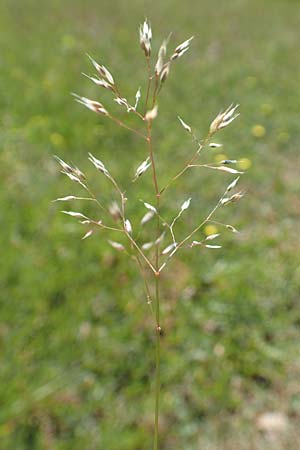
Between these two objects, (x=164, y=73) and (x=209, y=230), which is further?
(x=209, y=230)

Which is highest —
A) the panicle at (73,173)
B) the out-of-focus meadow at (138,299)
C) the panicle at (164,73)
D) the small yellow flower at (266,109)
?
the panicle at (164,73)

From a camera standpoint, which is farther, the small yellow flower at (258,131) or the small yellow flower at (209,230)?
the small yellow flower at (258,131)

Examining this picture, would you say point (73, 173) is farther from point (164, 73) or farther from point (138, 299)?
point (138, 299)

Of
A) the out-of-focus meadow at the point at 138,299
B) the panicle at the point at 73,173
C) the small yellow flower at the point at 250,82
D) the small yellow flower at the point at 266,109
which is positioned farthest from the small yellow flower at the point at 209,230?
the small yellow flower at the point at 250,82

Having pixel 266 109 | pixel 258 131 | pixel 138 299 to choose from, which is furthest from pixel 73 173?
pixel 266 109

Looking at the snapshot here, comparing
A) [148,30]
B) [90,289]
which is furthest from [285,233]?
[148,30]

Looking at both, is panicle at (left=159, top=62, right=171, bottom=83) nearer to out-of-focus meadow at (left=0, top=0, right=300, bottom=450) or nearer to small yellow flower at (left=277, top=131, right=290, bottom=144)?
out-of-focus meadow at (left=0, top=0, right=300, bottom=450)

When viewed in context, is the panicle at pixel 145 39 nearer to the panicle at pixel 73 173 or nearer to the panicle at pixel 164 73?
the panicle at pixel 164 73

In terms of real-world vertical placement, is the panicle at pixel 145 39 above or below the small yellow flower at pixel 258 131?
above

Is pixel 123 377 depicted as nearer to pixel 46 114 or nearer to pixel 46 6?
pixel 46 114
